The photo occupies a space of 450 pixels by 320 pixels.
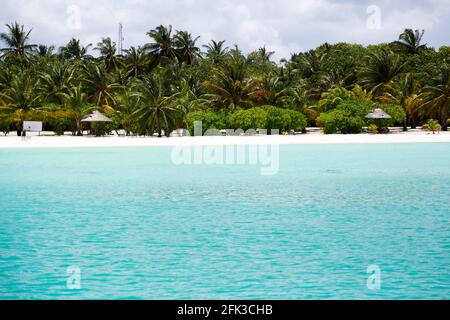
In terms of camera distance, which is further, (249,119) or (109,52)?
(109,52)

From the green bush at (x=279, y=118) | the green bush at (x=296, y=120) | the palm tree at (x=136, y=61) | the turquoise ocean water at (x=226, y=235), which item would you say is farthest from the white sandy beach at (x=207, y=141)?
the palm tree at (x=136, y=61)

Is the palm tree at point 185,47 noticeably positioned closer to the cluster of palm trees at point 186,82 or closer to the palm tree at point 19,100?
the cluster of palm trees at point 186,82

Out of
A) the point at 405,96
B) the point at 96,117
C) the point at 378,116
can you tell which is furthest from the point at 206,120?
the point at 405,96

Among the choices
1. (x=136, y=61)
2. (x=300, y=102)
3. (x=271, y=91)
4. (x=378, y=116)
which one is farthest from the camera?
(x=136, y=61)

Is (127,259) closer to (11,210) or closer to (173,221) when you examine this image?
(173,221)

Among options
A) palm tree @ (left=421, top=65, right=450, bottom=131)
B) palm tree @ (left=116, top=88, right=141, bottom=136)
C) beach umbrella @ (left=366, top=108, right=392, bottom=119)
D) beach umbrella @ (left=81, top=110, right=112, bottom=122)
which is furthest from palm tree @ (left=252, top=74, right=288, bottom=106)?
palm tree @ (left=421, top=65, right=450, bottom=131)

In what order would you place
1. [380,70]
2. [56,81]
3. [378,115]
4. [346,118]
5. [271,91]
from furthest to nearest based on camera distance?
[380,70], [56,81], [271,91], [378,115], [346,118]

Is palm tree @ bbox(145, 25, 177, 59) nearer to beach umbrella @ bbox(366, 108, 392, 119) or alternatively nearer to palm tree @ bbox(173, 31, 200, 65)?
palm tree @ bbox(173, 31, 200, 65)

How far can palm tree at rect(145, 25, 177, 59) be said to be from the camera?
6938 centimetres

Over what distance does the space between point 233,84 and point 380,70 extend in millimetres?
18676

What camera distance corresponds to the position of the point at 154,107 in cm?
4366

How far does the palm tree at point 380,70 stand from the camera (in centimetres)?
6131

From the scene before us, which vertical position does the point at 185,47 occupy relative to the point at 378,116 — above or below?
above

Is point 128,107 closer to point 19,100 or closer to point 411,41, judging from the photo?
point 19,100
